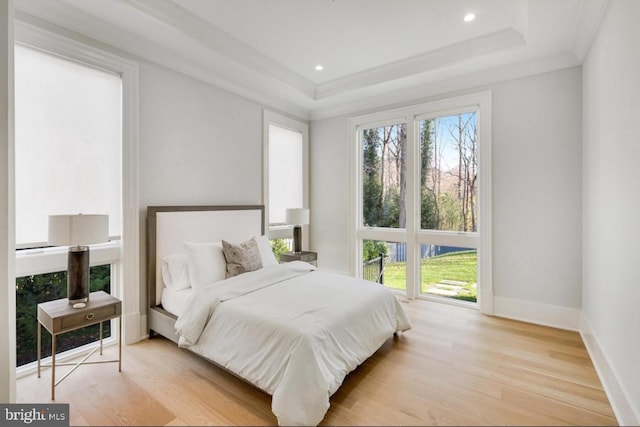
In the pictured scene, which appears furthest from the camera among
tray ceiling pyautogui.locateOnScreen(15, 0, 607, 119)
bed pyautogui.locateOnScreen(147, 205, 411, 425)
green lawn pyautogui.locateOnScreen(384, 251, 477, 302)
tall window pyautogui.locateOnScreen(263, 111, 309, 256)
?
tall window pyautogui.locateOnScreen(263, 111, 309, 256)

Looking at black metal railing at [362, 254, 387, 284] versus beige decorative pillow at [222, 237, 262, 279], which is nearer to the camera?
beige decorative pillow at [222, 237, 262, 279]

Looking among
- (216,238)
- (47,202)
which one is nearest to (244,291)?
(216,238)

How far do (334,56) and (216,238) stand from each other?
246 centimetres

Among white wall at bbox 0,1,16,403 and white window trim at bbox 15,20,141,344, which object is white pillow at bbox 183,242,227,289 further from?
white wall at bbox 0,1,16,403

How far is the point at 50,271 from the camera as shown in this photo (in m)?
2.28

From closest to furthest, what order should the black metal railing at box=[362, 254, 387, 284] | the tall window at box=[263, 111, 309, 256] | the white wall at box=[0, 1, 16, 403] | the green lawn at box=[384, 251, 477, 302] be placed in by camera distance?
the white wall at box=[0, 1, 16, 403] < the green lawn at box=[384, 251, 477, 302] < the tall window at box=[263, 111, 309, 256] < the black metal railing at box=[362, 254, 387, 284]

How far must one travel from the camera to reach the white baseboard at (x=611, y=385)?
1628 mm

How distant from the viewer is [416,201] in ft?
13.1

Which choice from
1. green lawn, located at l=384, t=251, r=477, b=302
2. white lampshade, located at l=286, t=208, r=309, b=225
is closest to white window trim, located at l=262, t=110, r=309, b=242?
white lampshade, located at l=286, t=208, r=309, b=225

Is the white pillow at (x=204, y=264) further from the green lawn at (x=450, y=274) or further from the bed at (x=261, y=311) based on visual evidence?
the green lawn at (x=450, y=274)

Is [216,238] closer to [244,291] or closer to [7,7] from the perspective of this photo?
[244,291]

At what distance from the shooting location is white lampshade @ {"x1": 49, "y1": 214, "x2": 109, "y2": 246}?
197 cm

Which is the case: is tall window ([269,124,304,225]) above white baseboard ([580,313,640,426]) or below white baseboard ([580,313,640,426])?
above

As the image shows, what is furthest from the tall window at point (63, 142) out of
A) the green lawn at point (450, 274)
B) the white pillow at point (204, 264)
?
the green lawn at point (450, 274)
